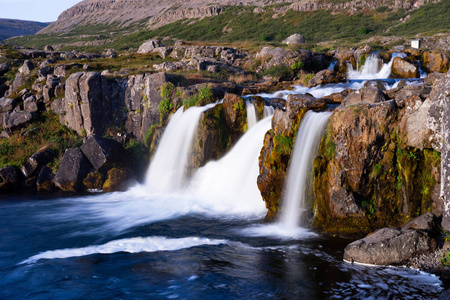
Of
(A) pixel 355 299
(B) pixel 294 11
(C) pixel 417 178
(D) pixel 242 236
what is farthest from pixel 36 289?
(B) pixel 294 11

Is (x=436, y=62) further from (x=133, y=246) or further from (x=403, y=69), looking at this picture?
(x=133, y=246)

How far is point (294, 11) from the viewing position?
92000mm

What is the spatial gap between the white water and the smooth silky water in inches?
1.3

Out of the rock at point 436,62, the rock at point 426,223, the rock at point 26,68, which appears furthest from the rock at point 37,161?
the rock at point 436,62

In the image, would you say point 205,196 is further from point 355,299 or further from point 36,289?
point 355,299

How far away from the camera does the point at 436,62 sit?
27.6m

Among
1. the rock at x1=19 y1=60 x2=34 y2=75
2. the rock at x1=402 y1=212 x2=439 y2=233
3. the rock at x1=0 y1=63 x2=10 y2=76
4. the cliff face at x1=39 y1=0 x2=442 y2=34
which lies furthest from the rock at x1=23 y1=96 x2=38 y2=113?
the cliff face at x1=39 y1=0 x2=442 y2=34

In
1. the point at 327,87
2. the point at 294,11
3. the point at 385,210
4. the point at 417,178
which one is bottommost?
the point at 385,210

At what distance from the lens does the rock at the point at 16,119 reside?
26.0m

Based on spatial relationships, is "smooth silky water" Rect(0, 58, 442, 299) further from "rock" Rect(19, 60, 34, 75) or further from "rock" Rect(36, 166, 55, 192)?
"rock" Rect(19, 60, 34, 75)

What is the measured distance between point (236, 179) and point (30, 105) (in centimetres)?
1713

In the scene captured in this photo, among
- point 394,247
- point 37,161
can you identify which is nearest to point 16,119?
point 37,161

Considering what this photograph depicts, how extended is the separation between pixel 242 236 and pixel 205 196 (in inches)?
219

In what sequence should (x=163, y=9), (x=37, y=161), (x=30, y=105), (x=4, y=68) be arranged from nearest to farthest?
(x=37, y=161) → (x=30, y=105) → (x=4, y=68) → (x=163, y=9)
